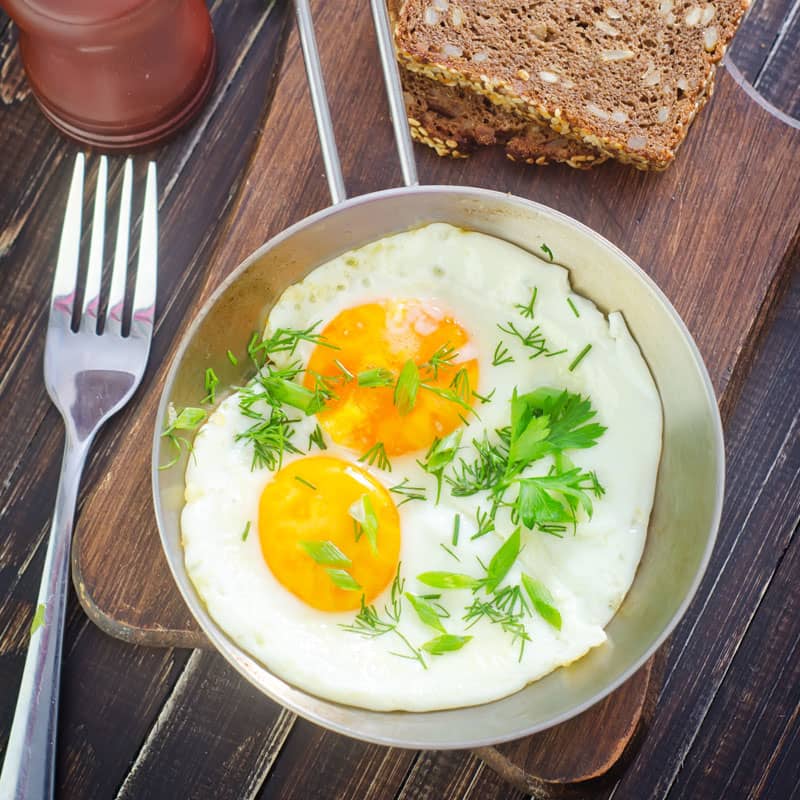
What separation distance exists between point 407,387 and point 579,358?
384mm

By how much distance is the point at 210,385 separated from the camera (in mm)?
2025

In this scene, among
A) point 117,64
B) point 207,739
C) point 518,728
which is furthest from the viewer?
point 207,739

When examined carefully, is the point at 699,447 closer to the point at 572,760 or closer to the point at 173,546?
the point at 572,760

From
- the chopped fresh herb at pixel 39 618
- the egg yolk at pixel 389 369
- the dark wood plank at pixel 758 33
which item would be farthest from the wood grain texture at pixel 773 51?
the chopped fresh herb at pixel 39 618

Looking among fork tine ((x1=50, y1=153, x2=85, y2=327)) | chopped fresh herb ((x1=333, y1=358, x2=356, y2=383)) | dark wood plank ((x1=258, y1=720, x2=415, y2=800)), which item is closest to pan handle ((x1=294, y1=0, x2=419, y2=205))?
chopped fresh herb ((x1=333, y1=358, x2=356, y2=383))

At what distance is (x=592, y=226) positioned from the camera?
7.26ft

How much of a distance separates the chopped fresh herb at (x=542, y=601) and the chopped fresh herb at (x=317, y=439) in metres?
0.52

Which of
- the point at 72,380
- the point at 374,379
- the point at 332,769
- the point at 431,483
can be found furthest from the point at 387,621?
the point at 72,380

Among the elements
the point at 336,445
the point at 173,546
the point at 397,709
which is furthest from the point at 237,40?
the point at 397,709

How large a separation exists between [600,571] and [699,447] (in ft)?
1.13

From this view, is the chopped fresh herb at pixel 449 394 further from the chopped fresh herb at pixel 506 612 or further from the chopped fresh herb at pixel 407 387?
the chopped fresh herb at pixel 506 612

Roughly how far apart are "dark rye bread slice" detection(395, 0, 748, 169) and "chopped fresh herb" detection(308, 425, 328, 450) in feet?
3.01

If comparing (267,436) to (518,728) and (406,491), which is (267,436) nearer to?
(406,491)

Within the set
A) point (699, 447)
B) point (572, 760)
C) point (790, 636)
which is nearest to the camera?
point (699, 447)
